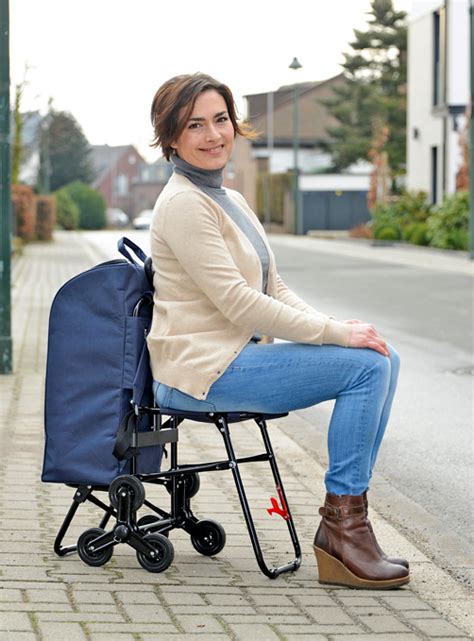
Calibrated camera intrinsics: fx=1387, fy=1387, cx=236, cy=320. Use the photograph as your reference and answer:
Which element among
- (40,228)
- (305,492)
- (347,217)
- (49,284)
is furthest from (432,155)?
(305,492)

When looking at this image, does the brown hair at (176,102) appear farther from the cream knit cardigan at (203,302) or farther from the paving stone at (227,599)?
the paving stone at (227,599)

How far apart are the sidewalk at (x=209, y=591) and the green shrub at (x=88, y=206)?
72289 millimetres

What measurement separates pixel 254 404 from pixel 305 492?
1.60 metres

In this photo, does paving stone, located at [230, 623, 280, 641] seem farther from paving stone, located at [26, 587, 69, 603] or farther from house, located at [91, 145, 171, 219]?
house, located at [91, 145, 171, 219]

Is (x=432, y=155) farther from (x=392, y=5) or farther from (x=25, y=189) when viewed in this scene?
(x=392, y=5)

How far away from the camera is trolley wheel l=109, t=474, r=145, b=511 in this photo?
433 centimetres

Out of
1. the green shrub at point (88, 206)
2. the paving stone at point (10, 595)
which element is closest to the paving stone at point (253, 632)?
the paving stone at point (10, 595)

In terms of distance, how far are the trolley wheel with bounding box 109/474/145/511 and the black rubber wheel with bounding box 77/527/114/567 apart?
0.15 metres

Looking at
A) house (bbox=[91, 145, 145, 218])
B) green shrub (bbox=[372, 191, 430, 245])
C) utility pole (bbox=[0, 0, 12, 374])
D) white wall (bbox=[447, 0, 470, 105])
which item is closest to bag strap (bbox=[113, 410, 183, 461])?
utility pole (bbox=[0, 0, 12, 374])

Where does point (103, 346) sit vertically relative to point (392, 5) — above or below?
below

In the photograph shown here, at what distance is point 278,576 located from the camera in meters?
4.39

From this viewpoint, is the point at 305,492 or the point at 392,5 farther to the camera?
the point at 392,5

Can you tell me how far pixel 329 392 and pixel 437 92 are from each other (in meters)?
37.8

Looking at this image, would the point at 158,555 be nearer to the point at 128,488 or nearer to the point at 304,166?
the point at 128,488
